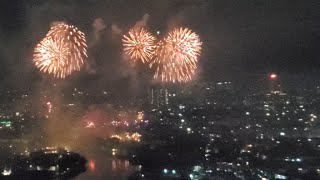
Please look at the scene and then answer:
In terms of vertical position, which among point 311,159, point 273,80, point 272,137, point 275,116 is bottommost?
point 311,159

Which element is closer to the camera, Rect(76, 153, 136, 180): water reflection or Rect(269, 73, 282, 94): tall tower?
Rect(76, 153, 136, 180): water reflection

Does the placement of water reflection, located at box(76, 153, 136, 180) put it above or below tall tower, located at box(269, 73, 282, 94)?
below

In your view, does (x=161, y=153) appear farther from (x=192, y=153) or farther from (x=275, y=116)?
(x=275, y=116)

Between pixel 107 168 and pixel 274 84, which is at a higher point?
pixel 274 84

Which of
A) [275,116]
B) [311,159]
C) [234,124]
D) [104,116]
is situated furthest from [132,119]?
[311,159]

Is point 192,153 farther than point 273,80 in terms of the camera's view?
No

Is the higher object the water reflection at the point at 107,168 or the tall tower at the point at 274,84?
the tall tower at the point at 274,84

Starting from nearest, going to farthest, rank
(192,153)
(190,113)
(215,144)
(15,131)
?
(192,153), (215,144), (190,113), (15,131)

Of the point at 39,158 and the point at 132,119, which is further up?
A: the point at 132,119

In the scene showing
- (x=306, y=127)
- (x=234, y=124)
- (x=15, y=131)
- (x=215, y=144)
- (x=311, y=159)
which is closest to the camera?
(x=311, y=159)

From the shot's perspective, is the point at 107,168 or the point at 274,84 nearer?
the point at 107,168

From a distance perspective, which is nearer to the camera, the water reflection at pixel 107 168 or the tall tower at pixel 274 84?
the water reflection at pixel 107 168
